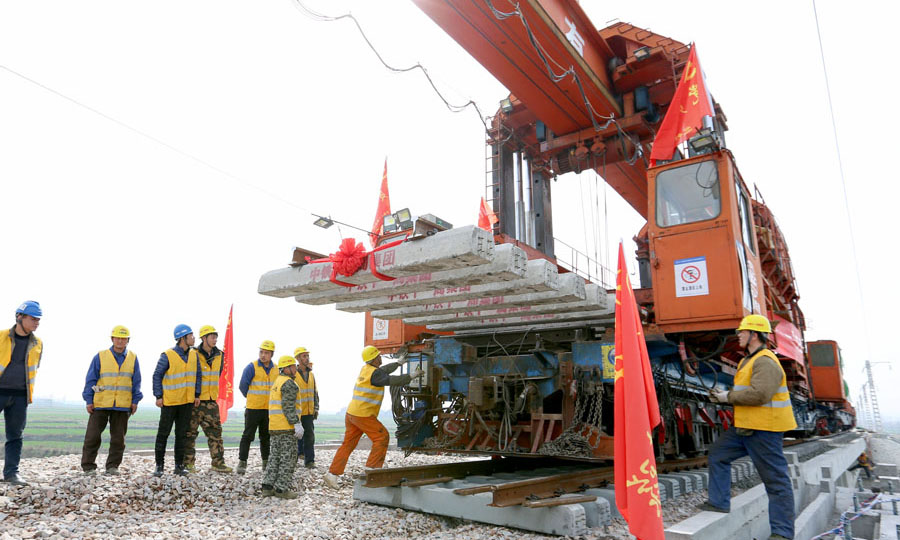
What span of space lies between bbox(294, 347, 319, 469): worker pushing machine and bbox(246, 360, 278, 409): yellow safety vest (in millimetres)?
743

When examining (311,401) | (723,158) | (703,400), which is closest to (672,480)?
(703,400)

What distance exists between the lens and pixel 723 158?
582 cm

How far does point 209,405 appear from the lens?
661 cm

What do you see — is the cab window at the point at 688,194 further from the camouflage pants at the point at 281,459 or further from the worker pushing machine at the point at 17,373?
the worker pushing machine at the point at 17,373

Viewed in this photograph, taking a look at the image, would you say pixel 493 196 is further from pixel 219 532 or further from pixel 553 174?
pixel 219 532

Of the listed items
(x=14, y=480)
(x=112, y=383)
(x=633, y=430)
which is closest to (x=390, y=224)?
(x=633, y=430)

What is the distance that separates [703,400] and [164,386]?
6832 millimetres

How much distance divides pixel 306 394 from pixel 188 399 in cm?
194

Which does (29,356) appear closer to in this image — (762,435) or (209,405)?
(209,405)

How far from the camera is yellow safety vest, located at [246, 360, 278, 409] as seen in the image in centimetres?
Answer: 688

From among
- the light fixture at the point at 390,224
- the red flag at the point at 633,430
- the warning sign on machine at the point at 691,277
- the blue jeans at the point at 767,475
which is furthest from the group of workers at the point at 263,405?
the light fixture at the point at 390,224

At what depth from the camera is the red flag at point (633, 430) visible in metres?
2.80

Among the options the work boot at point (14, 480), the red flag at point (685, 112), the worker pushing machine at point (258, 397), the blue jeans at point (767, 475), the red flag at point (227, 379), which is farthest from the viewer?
the red flag at point (227, 379)

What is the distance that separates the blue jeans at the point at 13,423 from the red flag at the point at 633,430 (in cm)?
551
